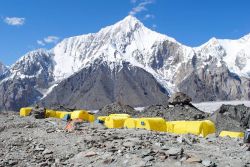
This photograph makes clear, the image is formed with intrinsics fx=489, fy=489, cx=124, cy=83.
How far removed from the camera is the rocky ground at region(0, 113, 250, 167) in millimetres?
22438

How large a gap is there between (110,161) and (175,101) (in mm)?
64128

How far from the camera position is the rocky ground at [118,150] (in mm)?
22438

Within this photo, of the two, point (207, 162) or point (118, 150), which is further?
point (118, 150)

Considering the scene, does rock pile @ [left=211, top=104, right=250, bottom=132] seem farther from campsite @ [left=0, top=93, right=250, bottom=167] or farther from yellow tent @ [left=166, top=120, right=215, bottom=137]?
campsite @ [left=0, top=93, right=250, bottom=167]

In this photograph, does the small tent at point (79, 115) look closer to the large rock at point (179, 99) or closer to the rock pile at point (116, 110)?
the rock pile at point (116, 110)

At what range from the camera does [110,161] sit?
22781 millimetres

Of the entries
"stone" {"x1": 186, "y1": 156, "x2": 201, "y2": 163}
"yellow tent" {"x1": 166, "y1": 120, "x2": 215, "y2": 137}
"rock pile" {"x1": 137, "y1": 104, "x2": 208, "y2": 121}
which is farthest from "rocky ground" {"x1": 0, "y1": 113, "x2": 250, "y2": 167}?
"rock pile" {"x1": 137, "y1": 104, "x2": 208, "y2": 121}

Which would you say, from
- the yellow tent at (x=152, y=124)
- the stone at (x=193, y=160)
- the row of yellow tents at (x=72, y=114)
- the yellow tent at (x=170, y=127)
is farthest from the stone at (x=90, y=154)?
the row of yellow tents at (x=72, y=114)

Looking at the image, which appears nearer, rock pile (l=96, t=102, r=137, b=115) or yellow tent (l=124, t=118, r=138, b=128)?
yellow tent (l=124, t=118, r=138, b=128)

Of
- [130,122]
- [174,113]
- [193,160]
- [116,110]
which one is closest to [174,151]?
[193,160]

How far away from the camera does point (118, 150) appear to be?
2422 centimetres

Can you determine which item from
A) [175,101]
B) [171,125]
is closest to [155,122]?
[171,125]

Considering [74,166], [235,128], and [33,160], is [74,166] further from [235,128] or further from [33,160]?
[235,128]

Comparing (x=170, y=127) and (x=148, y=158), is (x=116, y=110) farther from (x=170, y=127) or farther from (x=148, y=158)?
(x=148, y=158)
